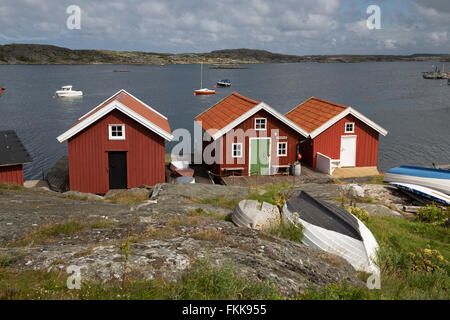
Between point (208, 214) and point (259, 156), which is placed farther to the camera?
point (259, 156)

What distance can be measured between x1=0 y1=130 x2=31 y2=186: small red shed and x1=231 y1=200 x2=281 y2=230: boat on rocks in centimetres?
1639

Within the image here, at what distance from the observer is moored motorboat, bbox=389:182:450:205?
18.5m

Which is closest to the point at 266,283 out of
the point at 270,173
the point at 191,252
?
the point at 191,252

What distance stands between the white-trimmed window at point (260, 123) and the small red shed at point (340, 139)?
→ 3472 millimetres

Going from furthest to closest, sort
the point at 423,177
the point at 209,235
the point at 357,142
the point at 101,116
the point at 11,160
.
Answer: the point at 357,142, the point at 11,160, the point at 101,116, the point at 423,177, the point at 209,235

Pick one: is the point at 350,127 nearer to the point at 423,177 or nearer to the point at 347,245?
the point at 423,177

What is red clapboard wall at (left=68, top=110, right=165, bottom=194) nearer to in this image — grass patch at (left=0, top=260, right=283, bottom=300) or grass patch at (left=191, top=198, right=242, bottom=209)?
grass patch at (left=191, top=198, right=242, bottom=209)

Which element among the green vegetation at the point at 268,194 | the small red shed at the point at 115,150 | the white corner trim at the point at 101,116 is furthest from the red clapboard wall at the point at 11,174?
the green vegetation at the point at 268,194

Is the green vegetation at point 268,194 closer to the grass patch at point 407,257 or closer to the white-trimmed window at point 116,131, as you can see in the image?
the grass patch at point 407,257

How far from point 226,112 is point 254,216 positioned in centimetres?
1740

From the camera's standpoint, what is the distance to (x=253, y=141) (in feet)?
86.9

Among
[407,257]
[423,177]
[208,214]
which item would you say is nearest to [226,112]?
[423,177]
